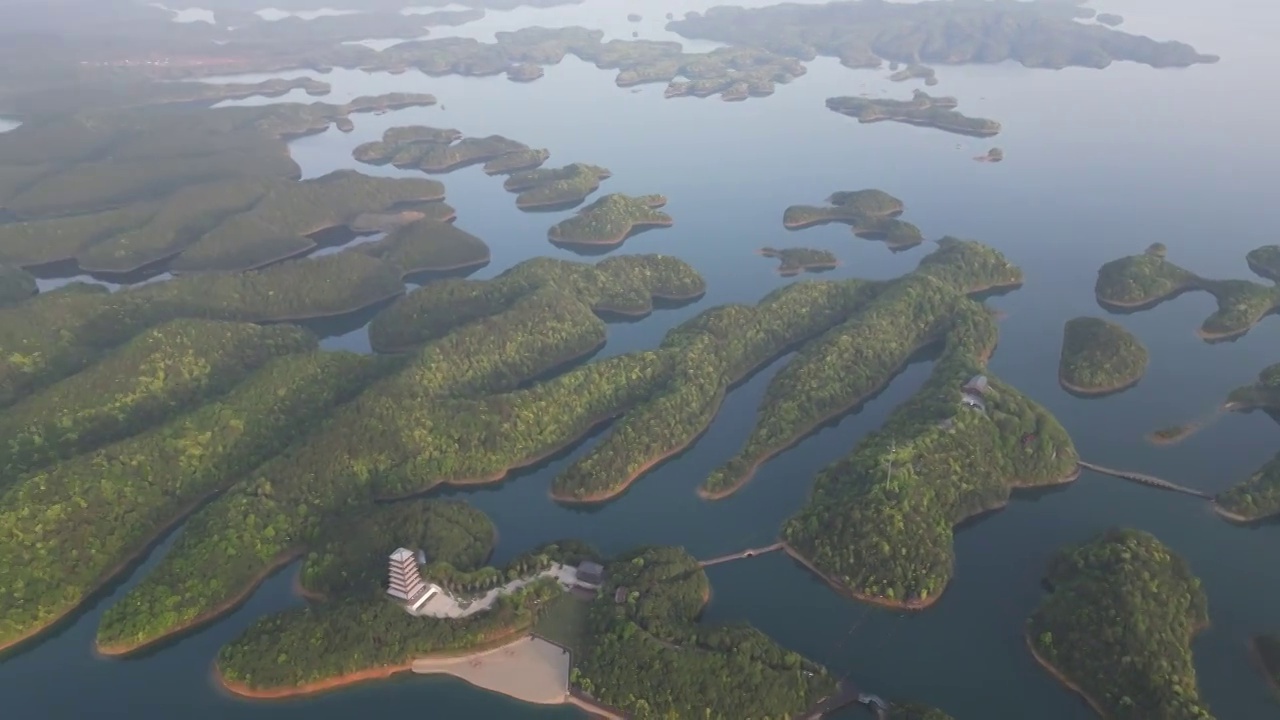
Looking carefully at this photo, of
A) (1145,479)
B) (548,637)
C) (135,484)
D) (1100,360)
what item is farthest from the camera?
(1100,360)

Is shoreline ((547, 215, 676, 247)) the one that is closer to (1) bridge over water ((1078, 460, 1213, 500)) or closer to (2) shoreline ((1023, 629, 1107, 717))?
(1) bridge over water ((1078, 460, 1213, 500))

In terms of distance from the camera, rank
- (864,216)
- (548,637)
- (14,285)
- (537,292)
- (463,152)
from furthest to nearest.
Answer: (463,152), (864,216), (14,285), (537,292), (548,637)

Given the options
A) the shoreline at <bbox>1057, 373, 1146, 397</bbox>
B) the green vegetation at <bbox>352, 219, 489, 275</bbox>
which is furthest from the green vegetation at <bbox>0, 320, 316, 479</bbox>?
the shoreline at <bbox>1057, 373, 1146, 397</bbox>

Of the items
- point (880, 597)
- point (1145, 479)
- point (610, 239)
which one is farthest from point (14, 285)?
point (1145, 479)

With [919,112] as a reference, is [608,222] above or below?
above

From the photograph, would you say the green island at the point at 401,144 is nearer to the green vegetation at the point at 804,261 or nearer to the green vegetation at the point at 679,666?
the green vegetation at the point at 804,261

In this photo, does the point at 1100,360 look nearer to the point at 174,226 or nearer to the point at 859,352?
the point at 859,352
